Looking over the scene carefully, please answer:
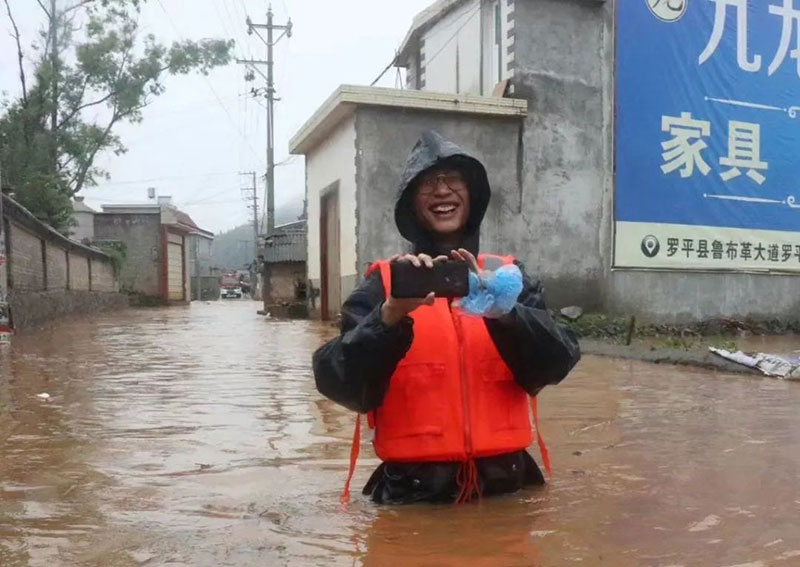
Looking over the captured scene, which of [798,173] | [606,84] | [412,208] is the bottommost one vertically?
[412,208]

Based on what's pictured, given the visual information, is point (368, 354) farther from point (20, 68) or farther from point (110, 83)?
point (110, 83)

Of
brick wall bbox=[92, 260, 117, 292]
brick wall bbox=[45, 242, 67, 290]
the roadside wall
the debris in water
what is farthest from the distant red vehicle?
the debris in water

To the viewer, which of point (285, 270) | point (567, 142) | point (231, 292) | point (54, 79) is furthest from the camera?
point (231, 292)

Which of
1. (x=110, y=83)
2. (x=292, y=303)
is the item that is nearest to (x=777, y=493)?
(x=292, y=303)

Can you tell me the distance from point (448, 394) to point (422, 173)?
0.76 meters

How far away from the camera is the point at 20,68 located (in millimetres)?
21672

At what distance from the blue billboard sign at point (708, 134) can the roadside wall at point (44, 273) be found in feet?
31.9

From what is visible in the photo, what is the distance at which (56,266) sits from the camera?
1694 cm

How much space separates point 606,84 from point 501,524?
38.6ft

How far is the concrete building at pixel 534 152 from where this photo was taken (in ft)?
40.1

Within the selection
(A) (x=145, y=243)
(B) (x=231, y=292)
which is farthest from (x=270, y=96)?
(B) (x=231, y=292)

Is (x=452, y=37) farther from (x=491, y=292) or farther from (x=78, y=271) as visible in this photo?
(x=491, y=292)

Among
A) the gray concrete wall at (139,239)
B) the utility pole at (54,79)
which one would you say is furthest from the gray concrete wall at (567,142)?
the gray concrete wall at (139,239)

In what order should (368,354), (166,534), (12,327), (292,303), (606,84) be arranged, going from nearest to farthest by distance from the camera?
(368,354)
(166,534)
(12,327)
(606,84)
(292,303)
